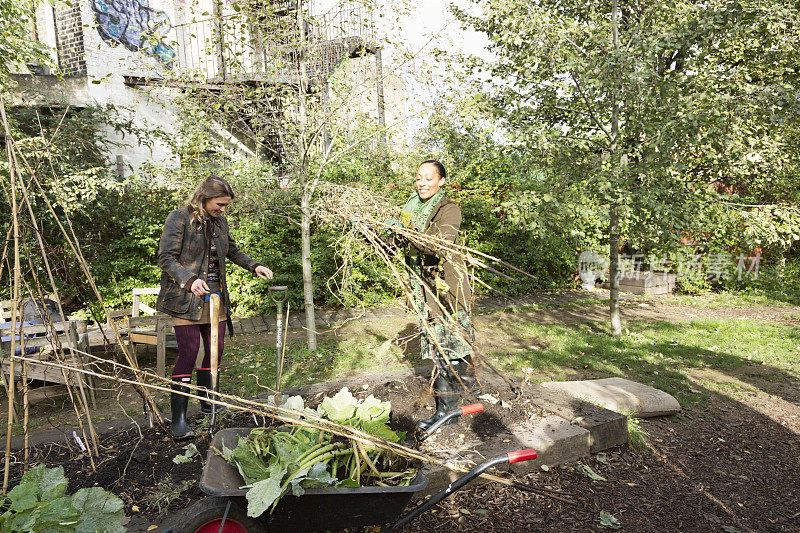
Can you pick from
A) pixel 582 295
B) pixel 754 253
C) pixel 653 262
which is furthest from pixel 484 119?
pixel 754 253

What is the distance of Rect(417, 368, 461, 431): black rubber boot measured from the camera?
3.33 metres

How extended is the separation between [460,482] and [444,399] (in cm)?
142

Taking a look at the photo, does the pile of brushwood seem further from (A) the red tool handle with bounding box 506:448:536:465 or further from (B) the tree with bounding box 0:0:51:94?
(B) the tree with bounding box 0:0:51:94

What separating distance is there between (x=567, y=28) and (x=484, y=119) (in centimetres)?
148

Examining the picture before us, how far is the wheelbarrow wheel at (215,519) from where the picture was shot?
73.9 inches

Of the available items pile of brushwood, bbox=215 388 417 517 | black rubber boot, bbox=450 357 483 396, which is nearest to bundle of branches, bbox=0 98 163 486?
pile of brushwood, bbox=215 388 417 517

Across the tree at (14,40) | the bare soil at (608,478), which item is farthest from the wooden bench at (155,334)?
the tree at (14,40)

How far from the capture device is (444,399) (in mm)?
3461

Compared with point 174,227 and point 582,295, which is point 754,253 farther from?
point 174,227

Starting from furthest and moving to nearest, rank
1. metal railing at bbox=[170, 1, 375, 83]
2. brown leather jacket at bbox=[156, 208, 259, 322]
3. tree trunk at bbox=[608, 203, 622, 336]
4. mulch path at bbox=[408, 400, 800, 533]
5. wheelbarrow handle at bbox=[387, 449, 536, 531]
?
tree trunk at bbox=[608, 203, 622, 336] → metal railing at bbox=[170, 1, 375, 83] → brown leather jacket at bbox=[156, 208, 259, 322] → mulch path at bbox=[408, 400, 800, 533] → wheelbarrow handle at bbox=[387, 449, 536, 531]

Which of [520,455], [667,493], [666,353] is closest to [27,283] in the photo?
[520,455]

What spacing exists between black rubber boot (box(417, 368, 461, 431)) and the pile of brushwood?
0.87 meters

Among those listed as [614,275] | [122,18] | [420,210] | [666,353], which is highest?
[122,18]

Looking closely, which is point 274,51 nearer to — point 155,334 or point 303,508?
point 155,334
